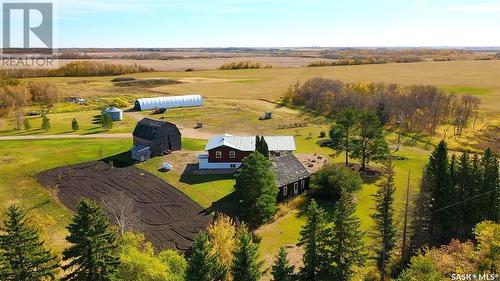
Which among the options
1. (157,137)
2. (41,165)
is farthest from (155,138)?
(41,165)

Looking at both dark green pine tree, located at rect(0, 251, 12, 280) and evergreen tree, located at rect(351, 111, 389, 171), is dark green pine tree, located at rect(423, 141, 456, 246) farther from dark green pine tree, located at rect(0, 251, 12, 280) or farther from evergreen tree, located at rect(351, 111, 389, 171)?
dark green pine tree, located at rect(0, 251, 12, 280)

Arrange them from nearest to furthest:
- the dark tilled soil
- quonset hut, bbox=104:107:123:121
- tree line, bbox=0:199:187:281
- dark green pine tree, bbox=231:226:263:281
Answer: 1. tree line, bbox=0:199:187:281
2. dark green pine tree, bbox=231:226:263:281
3. the dark tilled soil
4. quonset hut, bbox=104:107:123:121

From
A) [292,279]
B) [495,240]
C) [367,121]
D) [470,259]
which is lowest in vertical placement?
[292,279]

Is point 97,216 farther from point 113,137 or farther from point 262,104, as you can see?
point 262,104

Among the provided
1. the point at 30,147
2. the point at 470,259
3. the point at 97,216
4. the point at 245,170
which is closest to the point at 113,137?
the point at 30,147

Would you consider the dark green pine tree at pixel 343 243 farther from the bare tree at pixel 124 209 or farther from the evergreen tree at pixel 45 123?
the evergreen tree at pixel 45 123

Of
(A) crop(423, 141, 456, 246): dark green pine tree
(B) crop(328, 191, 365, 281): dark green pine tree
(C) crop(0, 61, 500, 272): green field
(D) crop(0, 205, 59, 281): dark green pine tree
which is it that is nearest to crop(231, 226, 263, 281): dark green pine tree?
(B) crop(328, 191, 365, 281): dark green pine tree

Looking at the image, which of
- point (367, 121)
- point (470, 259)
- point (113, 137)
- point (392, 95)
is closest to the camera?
point (470, 259)

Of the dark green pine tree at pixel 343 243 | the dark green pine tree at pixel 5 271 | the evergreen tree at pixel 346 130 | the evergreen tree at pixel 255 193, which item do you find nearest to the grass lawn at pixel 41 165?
the dark green pine tree at pixel 5 271
